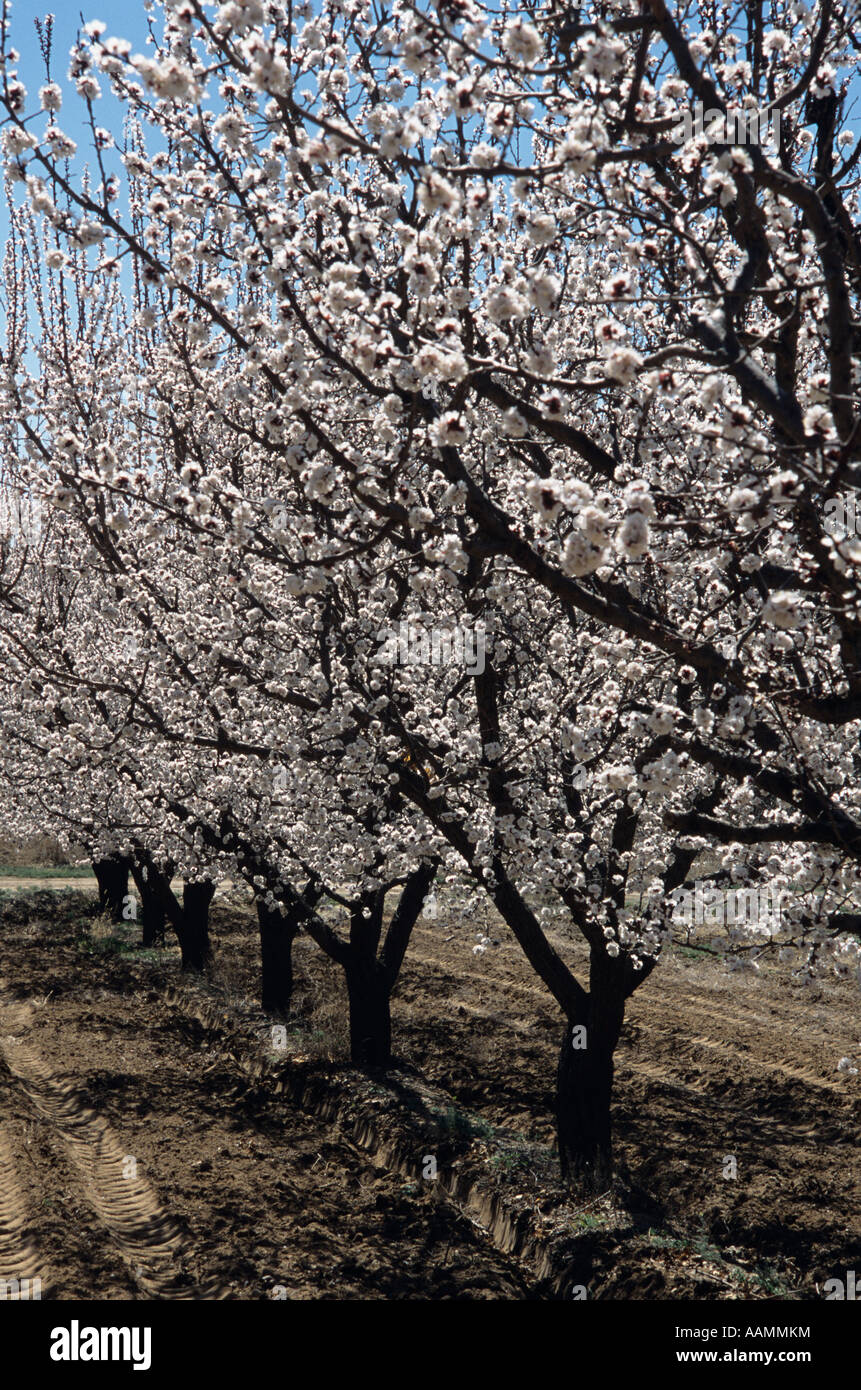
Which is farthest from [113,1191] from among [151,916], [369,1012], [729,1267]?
[151,916]

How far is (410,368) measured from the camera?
455cm

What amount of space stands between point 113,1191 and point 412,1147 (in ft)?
9.57

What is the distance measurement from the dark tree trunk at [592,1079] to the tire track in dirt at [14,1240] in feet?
15.3

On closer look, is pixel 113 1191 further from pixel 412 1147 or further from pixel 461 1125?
pixel 461 1125

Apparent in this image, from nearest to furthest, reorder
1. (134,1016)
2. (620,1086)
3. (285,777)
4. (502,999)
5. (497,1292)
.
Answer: (497,1292) < (285,777) < (620,1086) < (134,1016) < (502,999)

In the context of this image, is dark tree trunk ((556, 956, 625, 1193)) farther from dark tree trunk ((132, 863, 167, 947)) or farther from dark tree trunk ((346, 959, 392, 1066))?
dark tree trunk ((132, 863, 167, 947))

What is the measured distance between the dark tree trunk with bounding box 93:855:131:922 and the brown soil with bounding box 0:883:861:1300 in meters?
6.63

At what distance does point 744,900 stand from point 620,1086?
542cm

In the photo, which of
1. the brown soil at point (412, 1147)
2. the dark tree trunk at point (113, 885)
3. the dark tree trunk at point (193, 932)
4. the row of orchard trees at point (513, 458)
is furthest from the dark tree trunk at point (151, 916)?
the row of orchard trees at point (513, 458)

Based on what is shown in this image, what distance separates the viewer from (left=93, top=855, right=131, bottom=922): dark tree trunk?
23.6 metres

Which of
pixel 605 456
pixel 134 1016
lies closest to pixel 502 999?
pixel 134 1016

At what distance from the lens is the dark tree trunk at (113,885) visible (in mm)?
23625

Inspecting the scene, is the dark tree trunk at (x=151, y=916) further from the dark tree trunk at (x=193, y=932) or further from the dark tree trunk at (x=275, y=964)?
the dark tree trunk at (x=275, y=964)

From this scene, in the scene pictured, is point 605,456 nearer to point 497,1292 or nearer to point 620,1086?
point 497,1292
